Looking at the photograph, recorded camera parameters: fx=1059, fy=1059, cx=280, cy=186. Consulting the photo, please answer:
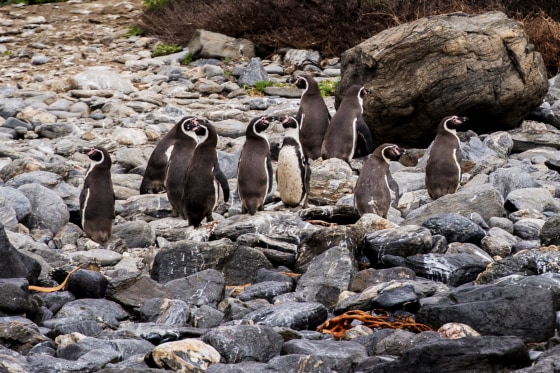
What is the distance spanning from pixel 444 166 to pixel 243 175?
188cm

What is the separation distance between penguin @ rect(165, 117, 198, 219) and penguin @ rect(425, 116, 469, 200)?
87.8 inches

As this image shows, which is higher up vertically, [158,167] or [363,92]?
[363,92]

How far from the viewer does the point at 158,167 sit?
33.9 ft

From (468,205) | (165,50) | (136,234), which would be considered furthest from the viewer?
(165,50)

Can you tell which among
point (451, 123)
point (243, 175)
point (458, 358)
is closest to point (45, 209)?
point (243, 175)

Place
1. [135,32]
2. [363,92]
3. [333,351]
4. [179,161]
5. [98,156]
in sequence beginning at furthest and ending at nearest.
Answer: [135,32] → [363,92] → [179,161] → [98,156] → [333,351]

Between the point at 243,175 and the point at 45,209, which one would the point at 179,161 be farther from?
the point at 45,209

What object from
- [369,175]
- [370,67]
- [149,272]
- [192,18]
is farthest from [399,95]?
[192,18]

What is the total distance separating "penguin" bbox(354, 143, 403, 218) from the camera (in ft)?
29.3

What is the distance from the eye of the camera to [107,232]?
881 cm

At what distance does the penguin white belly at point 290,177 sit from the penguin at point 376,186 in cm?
62

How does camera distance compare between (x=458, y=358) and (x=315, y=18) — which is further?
(x=315, y=18)

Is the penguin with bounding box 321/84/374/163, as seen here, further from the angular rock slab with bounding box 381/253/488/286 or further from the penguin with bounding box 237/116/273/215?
the angular rock slab with bounding box 381/253/488/286

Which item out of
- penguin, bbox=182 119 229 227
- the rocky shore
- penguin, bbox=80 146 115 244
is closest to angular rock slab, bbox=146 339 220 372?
the rocky shore
